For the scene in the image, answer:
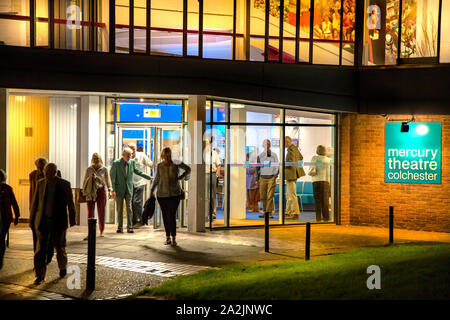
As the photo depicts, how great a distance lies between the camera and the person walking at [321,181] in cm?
1838

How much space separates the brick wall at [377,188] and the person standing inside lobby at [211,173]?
3.97 m

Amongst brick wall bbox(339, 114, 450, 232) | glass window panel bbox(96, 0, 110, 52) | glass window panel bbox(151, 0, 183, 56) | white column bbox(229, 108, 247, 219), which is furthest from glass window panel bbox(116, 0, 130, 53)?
brick wall bbox(339, 114, 450, 232)

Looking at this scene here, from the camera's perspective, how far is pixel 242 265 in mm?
11914

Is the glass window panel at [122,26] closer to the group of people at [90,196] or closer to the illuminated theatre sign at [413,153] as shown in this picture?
the group of people at [90,196]

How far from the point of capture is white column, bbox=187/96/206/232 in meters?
16.0

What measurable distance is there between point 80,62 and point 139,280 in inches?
253

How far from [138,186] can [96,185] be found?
75.3 inches

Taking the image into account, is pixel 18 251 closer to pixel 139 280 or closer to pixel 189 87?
pixel 139 280

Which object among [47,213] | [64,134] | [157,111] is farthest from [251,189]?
[47,213]

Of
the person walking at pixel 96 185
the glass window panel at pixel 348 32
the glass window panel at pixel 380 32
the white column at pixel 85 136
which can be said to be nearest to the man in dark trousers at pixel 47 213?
the person walking at pixel 96 185

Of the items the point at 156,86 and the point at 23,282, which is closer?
the point at 23,282

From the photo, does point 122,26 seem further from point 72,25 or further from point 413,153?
point 413,153

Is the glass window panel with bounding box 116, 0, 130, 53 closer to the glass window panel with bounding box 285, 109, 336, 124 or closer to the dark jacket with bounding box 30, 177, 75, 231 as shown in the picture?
the glass window panel with bounding box 285, 109, 336, 124
